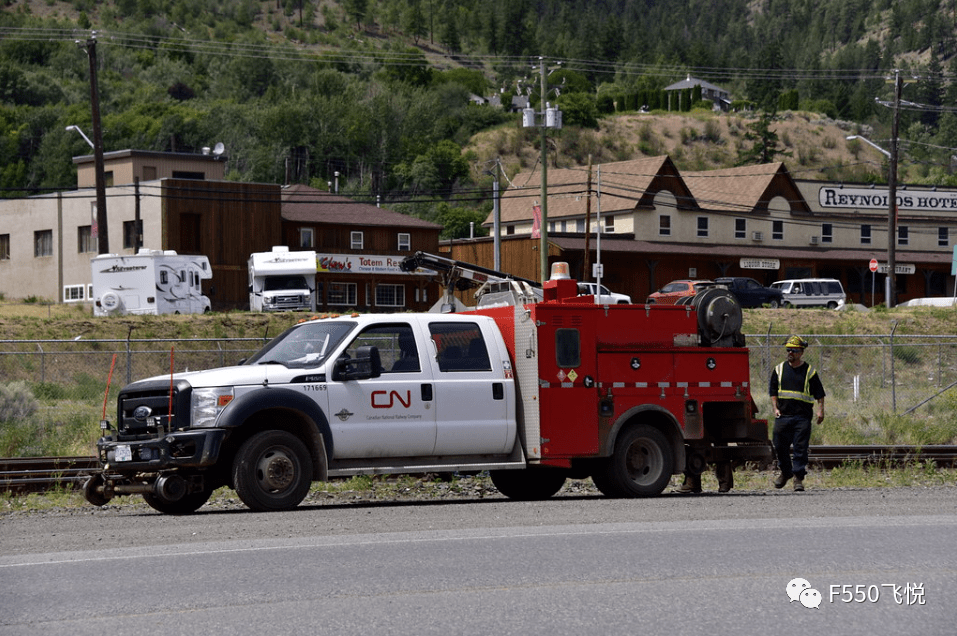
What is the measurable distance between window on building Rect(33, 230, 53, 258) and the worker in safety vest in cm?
5557

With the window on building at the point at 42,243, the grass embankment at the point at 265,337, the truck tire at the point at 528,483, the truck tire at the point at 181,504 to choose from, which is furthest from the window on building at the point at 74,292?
the truck tire at the point at 181,504

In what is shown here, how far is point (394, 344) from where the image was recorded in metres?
13.5

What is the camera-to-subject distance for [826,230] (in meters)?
71.8

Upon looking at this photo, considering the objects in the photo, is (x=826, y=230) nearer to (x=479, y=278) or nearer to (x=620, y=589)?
(x=479, y=278)

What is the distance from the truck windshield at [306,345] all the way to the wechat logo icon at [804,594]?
6.48 meters

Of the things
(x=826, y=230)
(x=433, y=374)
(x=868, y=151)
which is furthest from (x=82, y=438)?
(x=868, y=151)

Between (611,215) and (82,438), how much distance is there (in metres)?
48.6

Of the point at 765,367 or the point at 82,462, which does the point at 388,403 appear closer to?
the point at 82,462

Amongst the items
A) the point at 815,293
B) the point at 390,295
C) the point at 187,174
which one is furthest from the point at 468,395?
the point at 187,174

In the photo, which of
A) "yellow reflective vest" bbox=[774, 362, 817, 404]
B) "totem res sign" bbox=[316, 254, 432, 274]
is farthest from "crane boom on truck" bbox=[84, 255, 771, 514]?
"totem res sign" bbox=[316, 254, 432, 274]

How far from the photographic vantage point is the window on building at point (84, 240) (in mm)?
62156

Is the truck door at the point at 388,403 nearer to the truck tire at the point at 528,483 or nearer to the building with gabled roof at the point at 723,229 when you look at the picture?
the truck tire at the point at 528,483

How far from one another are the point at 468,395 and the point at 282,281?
38.2 meters

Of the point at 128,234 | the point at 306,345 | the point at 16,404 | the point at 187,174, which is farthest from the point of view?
the point at 187,174
